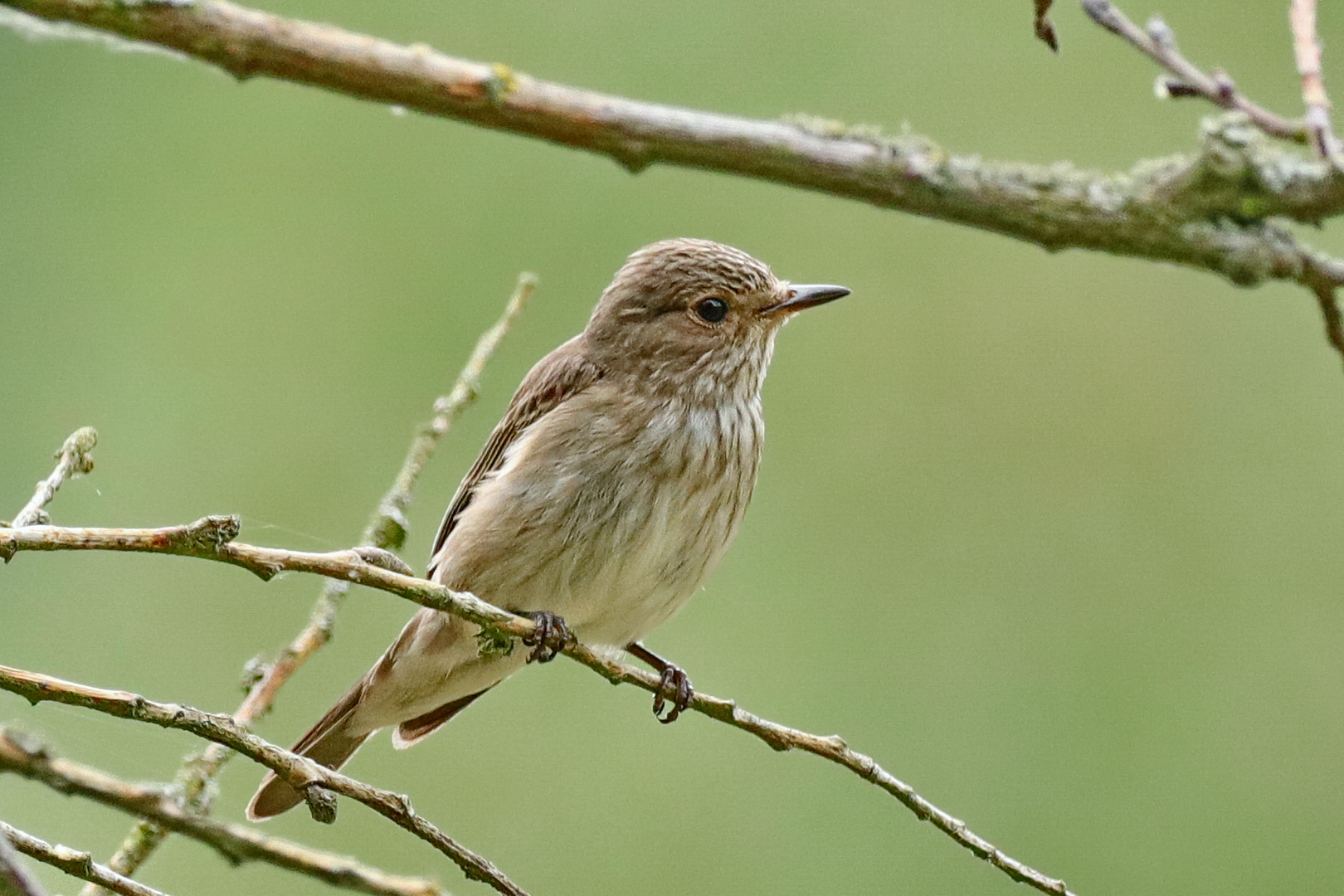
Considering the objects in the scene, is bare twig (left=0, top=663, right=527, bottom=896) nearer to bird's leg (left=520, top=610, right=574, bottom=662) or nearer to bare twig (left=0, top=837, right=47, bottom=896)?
bare twig (left=0, top=837, right=47, bottom=896)

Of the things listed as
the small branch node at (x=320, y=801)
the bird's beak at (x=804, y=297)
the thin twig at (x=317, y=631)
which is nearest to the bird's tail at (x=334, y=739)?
the thin twig at (x=317, y=631)

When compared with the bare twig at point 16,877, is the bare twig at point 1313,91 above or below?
above

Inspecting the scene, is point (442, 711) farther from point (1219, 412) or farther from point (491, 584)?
point (1219, 412)

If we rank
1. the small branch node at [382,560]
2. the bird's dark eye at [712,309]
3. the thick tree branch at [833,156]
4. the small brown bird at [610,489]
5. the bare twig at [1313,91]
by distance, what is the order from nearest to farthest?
the small branch node at [382,560] < the bare twig at [1313,91] < the thick tree branch at [833,156] < the small brown bird at [610,489] < the bird's dark eye at [712,309]

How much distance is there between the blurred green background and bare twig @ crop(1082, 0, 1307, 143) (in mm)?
3231

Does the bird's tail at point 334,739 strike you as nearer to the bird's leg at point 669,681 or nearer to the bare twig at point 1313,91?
the bird's leg at point 669,681

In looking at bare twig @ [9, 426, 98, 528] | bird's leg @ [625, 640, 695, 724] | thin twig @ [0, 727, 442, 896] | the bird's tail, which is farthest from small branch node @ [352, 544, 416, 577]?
the bird's tail

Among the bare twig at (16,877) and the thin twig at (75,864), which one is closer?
the bare twig at (16,877)

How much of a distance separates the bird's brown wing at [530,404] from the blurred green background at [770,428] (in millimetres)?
1476

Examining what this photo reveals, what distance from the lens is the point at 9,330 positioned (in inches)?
268

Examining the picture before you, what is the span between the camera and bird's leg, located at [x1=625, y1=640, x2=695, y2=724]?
408 centimetres

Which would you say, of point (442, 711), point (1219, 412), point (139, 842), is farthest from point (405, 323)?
point (139, 842)

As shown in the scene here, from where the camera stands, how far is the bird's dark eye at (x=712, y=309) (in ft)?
15.1

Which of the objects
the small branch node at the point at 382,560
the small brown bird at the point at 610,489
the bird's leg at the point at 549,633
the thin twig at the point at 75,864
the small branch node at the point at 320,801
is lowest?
the thin twig at the point at 75,864
